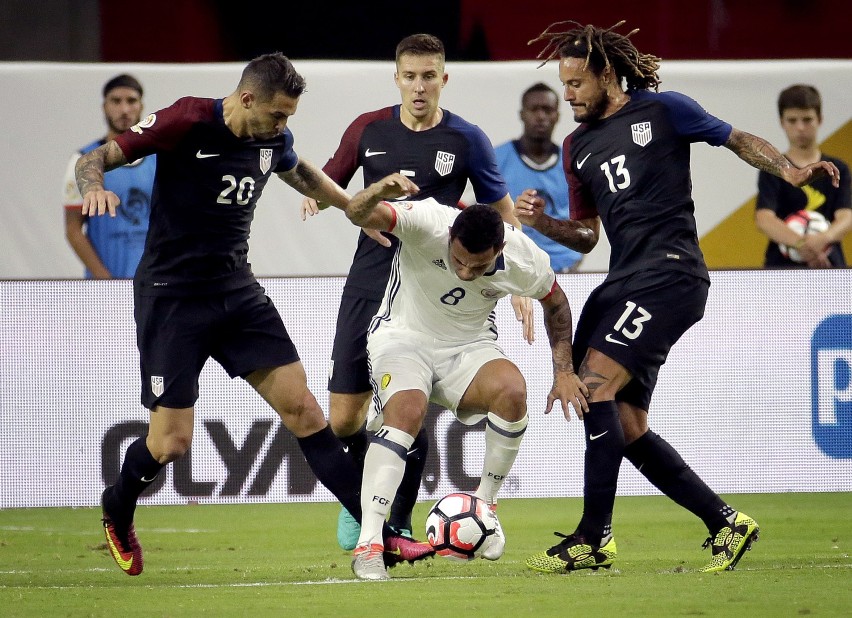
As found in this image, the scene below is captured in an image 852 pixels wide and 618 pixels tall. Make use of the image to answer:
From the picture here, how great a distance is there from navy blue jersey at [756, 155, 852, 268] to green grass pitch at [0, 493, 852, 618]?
1845mm

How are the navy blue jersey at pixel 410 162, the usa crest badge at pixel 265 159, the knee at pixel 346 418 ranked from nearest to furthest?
the usa crest badge at pixel 265 159 → the navy blue jersey at pixel 410 162 → the knee at pixel 346 418

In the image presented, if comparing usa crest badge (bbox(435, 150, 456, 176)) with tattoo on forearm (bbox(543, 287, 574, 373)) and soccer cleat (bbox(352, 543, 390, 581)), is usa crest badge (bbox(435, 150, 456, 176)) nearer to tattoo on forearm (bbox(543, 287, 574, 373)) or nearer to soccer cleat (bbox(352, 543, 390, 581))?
tattoo on forearm (bbox(543, 287, 574, 373))

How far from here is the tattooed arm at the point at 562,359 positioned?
5.88 meters

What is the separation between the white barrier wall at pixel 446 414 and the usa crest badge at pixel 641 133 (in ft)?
9.31

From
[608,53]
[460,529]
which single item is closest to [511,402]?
[460,529]

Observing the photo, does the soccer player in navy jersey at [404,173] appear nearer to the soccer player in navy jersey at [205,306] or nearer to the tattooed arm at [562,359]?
the soccer player in navy jersey at [205,306]

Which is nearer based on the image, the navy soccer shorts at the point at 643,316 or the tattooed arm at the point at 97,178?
the tattooed arm at the point at 97,178

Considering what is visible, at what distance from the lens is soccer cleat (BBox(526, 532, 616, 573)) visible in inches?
233

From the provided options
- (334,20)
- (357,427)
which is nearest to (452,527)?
(357,427)

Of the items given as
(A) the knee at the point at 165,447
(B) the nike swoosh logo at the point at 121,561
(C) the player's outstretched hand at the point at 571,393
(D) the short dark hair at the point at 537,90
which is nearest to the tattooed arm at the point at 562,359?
(C) the player's outstretched hand at the point at 571,393

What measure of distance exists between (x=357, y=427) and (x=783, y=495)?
11.6 feet

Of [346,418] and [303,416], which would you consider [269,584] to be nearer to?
[303,416]

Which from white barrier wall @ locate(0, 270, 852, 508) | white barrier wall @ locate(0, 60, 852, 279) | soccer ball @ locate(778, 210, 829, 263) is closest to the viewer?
white barrier wall @ locate(0, 270, 852, 508)

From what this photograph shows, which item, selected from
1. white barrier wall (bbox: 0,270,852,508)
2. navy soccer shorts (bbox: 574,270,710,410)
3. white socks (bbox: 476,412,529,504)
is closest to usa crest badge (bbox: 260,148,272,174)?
white socks (bbox: 476,412,529,504)
